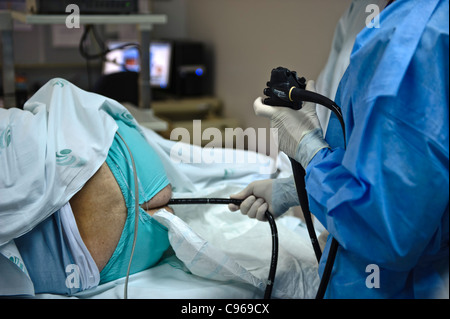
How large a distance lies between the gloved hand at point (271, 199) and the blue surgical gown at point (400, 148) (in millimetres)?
413

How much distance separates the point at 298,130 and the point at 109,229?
1.64 feet

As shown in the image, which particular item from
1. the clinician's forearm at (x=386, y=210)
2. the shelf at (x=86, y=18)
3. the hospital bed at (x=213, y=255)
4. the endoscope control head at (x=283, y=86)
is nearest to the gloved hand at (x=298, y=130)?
the endoscope control head at (x=283, y=86)

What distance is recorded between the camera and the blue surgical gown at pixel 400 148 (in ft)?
2.47

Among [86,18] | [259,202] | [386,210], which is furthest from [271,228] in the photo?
[86,18]

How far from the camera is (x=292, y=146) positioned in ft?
3.44

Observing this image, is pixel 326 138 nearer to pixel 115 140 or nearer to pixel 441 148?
pixel 441 148

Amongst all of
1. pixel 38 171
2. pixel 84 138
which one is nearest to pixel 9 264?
pixel 38 171

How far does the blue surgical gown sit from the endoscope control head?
0.62 ft

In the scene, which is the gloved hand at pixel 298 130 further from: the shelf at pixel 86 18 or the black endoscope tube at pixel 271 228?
the shelf at pixel 86 18

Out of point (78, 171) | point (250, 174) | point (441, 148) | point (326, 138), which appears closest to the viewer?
point (441, 148)

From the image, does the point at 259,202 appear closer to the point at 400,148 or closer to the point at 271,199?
the point at 271,199

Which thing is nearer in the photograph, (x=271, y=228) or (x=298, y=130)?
(x=298, y=130)

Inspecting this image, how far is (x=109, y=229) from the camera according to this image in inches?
46.9

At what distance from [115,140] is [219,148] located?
0.58m
